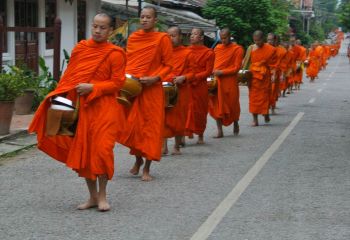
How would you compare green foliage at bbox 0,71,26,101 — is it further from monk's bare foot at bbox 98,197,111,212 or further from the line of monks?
monk's bare foot at bbox 98,197,111,212

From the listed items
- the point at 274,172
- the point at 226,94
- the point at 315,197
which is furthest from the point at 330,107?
the point at 315,197

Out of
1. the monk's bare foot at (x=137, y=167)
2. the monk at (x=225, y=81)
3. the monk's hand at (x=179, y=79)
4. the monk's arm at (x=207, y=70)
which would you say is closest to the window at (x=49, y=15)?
the monk at (x=225, y=81)

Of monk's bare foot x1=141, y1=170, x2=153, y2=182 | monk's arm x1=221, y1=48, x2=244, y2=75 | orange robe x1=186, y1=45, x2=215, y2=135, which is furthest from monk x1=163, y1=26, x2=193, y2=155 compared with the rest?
monk's arm x1=221, y1=48, x2=244, y2=75

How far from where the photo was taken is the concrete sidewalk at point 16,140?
33.4ft

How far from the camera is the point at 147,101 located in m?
8.01

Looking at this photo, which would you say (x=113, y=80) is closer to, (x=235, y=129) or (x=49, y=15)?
(x=235, y=129)

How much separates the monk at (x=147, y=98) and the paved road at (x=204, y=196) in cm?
45

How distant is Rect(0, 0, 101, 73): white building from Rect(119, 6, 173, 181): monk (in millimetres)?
7486

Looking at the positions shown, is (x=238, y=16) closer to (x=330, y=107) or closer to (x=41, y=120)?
(x=330, y=107)

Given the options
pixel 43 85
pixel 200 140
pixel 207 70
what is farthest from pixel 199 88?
pixel 43 85

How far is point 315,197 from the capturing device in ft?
24.0

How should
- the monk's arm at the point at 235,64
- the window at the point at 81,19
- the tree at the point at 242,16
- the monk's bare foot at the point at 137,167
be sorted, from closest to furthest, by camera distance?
the monk's bare foot at the point at 137,167 < the monk's arm at the point at 235,64 < the window at the point at 81,19 < the tree at the point at 242,16

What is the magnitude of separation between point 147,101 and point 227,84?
171 inches

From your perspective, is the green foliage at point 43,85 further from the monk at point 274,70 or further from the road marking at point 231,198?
the road marking at point 231,198
